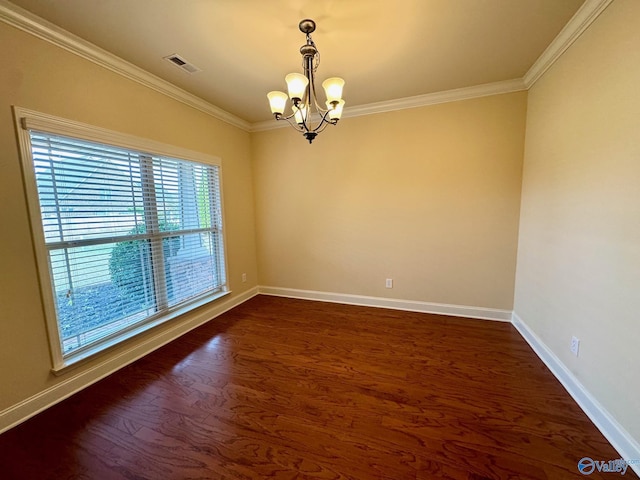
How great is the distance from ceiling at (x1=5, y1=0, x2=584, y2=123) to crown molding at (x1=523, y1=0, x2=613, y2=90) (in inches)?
1.7

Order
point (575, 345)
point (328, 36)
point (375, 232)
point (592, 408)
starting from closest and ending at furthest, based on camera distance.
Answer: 1. point (592, 408)
2. point (575, 345)
3. point (328, 36)
4. point (375, 232)

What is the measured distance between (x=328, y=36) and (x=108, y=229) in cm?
234

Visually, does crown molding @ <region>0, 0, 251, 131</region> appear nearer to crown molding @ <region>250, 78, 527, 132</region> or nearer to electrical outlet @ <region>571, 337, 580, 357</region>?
crown molding @ <region>250, 78, 527, 132</region>

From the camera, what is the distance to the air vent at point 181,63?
209 centimetres

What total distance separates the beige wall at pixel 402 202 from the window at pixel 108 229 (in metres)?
1.19

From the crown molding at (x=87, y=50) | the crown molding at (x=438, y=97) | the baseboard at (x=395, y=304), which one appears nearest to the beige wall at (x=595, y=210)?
the crown molding at (x=438, y=97)

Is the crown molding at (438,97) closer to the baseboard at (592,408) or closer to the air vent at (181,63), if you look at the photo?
the air vent at (181,63)

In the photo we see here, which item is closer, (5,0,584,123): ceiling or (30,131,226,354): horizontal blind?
(5,0,584,123): ceiling

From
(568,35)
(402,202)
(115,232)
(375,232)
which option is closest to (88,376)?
(115,232)

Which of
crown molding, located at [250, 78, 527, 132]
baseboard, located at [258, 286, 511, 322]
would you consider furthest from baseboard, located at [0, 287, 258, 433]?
crown molding, located at [250, 78, 527, 132]

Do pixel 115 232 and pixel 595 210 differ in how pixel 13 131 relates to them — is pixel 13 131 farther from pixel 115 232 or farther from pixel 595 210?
pixel 595 210

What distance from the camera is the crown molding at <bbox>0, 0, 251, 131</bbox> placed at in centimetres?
155

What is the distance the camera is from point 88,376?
1969 millimetres

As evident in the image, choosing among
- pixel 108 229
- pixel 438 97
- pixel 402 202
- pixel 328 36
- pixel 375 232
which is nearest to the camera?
pixel 328 36
